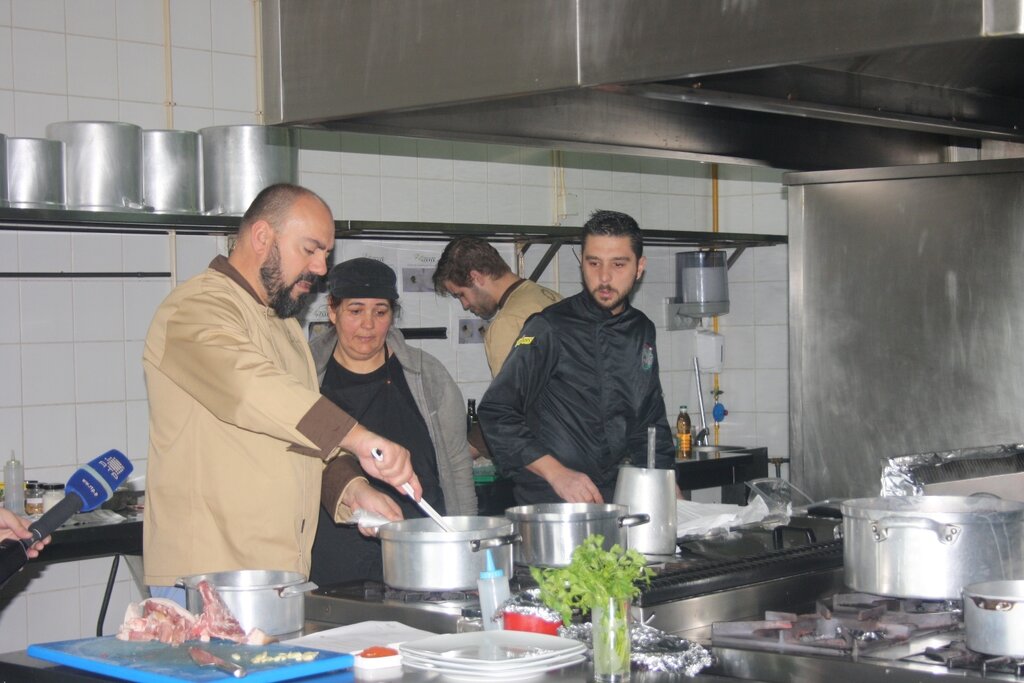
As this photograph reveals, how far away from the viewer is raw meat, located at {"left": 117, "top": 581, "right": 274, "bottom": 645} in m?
1.95

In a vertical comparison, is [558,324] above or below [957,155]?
below

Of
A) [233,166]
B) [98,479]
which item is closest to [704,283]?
[233,166]

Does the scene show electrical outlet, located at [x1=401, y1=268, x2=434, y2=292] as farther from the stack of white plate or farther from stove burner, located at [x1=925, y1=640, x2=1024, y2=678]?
stove burner, located at [x1=925, y1=640, x2=1024, y2=678]

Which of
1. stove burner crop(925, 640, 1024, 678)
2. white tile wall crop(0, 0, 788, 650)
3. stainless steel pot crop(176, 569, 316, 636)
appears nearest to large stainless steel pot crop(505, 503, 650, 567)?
stainless steel pot crop(176, 569, 316, 636)

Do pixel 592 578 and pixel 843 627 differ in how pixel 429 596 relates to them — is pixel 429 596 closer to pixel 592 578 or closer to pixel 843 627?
pixel 592 578

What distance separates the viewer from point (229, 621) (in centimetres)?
198

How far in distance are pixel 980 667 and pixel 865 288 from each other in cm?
217

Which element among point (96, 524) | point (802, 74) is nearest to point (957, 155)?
point (802, 74)

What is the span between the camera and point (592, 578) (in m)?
1.76

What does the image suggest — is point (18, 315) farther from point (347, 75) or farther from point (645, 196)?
point (645, 196)

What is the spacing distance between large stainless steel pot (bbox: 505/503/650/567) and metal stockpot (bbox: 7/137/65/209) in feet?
8.00

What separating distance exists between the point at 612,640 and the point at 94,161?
304cm

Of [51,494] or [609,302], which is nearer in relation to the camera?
[609,302]

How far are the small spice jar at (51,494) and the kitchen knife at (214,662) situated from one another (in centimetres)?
237
